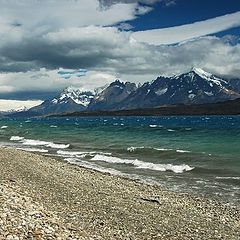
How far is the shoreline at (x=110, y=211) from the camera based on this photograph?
633 inches

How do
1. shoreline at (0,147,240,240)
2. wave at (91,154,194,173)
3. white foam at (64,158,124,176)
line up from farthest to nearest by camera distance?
wave at (91,154,194,173)
white foam at (64,158,124,176)
shoreline at (0,147,240,240)

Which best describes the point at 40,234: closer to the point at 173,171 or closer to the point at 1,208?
the point at 1,208

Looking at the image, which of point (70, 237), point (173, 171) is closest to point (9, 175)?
point (70, 237)

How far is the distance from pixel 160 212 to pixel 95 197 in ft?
14.0

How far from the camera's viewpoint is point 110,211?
19953mm

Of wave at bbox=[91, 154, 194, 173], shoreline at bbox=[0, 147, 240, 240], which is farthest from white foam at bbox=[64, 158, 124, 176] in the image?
shoreline at bbox=[0, 147, 240, 240]

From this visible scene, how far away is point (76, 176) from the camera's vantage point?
101ft

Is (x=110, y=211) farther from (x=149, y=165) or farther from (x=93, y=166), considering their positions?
(x=149, y=165)

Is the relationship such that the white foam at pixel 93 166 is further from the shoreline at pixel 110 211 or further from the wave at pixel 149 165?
the shoreline at pixel 110 211

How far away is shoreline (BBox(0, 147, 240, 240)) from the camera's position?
16078mm

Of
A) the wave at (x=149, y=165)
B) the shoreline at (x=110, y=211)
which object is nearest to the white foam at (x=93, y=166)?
the wave at (x=149, y=165)

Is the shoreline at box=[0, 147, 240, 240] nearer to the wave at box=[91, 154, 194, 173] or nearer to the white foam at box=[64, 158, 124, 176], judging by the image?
the white foam at box=[64, 158, 124, 176]

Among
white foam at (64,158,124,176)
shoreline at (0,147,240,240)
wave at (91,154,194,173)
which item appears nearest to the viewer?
shoreline at (0,147,240,240)

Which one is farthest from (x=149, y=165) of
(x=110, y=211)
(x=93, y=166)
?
Answer: (x=110, y=211)
